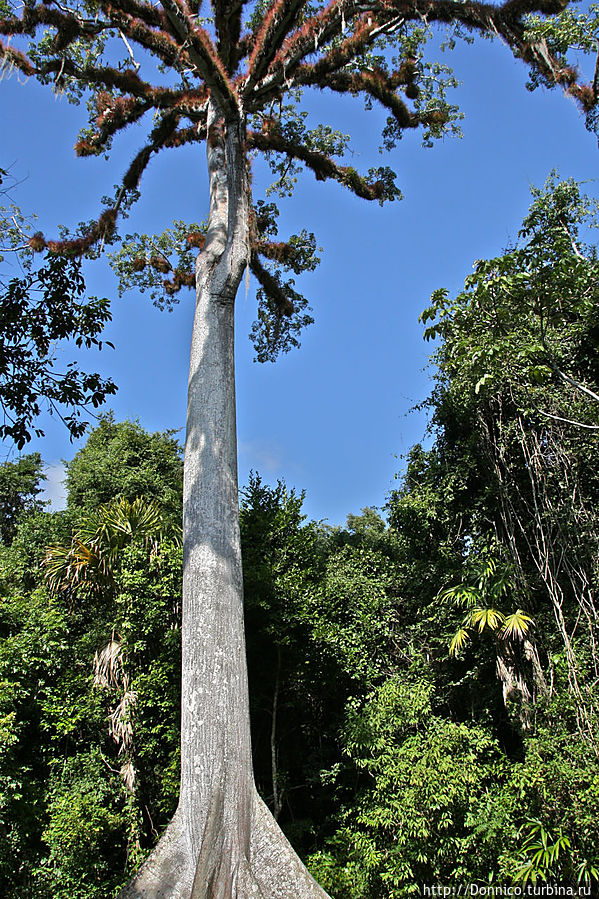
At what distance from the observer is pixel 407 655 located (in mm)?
8312

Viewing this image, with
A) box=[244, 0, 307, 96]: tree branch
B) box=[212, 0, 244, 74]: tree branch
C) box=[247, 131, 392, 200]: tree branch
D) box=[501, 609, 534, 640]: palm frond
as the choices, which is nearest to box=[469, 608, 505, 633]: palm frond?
box=[501, 609, 534, 640]: palm frond

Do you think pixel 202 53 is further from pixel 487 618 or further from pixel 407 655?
pixel 407 655

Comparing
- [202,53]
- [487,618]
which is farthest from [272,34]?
[487,618]

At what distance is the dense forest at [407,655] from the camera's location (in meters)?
5.76

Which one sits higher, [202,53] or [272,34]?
[272,34]

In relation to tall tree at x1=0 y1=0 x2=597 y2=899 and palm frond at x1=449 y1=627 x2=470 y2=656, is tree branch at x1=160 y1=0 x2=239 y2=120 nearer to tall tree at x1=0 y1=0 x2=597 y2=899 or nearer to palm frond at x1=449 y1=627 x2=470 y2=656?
tall tree at x1=0 y1=0 x2=597 y2=899

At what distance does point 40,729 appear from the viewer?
7.34 meters

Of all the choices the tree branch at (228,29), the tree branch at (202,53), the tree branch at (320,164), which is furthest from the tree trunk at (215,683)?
the tree branch at (320,164)

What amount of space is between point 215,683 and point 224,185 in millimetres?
5325

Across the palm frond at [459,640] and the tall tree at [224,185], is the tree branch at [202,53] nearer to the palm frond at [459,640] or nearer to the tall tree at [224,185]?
the tall tree at [224,185]

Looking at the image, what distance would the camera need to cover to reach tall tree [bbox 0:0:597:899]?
11.3ft

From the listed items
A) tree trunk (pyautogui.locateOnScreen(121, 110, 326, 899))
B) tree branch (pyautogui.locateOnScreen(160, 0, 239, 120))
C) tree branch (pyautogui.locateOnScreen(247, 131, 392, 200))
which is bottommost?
tree trunk (pyautogui.locateOnScreen(121, 110, 326, 899))

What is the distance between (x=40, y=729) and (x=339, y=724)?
4.14 meters

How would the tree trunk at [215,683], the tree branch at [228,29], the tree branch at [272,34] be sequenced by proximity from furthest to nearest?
the tree branch at [228,29] < the tree branch at [272,34] < the tree trunk at [215,683]
